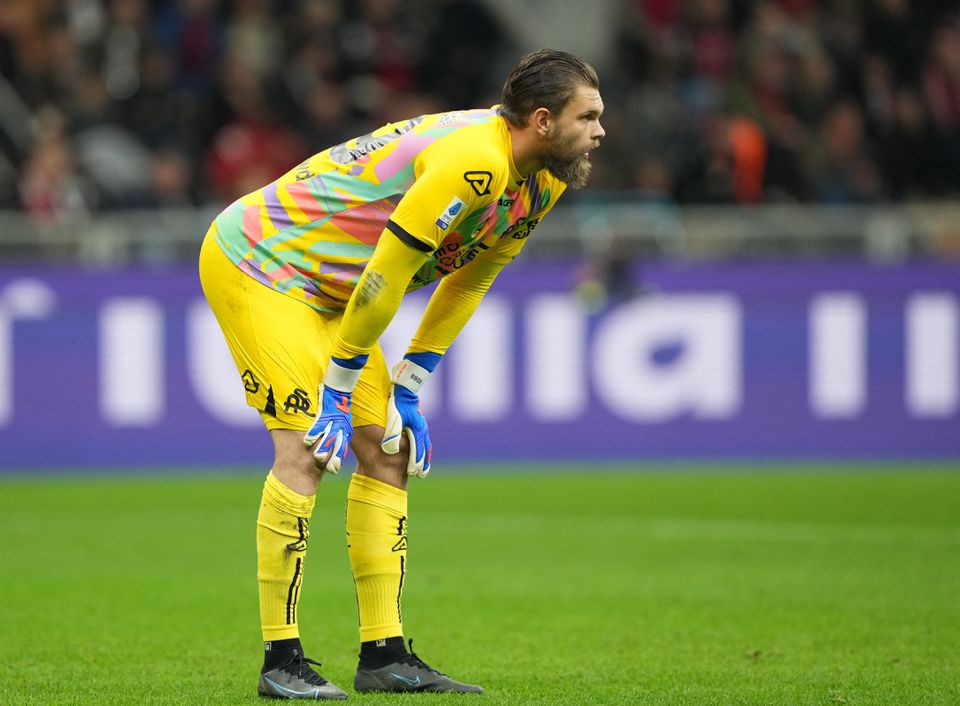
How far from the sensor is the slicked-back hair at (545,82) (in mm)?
5488

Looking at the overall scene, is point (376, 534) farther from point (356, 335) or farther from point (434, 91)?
point (434, 91)

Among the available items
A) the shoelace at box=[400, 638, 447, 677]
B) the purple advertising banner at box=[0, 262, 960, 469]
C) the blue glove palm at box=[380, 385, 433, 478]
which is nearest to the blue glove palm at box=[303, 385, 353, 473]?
the blue glove palm at box=[380, 385, 433, 478]

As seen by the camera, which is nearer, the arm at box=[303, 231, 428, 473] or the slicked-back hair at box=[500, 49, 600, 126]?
the arm at box=[303, 231, 428, 473]

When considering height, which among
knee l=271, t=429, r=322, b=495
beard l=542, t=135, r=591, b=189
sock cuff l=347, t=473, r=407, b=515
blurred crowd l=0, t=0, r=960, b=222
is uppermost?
blurred crowd l=0, t=0, r=960, b=222

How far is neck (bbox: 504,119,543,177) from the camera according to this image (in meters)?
5.54

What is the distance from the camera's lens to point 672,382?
583 inches

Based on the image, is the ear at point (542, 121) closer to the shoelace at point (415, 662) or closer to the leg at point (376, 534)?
the leg at point (376, 534)

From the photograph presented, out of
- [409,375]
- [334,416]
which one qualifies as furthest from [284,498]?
[409,375]

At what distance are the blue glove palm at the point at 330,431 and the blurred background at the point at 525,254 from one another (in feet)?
28.4

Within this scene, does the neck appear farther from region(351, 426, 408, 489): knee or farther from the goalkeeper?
region(351, 426, 408, 489): knee

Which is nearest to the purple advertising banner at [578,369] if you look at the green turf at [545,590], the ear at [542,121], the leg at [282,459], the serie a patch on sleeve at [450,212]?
the green turf at [545,590]

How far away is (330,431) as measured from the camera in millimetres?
5496

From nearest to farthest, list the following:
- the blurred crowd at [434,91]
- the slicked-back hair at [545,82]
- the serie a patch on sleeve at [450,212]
A: the serie a patch on sleeve at [450,212] < the slicked-back hair at [545,82] < the blurred crowd at [434,91]

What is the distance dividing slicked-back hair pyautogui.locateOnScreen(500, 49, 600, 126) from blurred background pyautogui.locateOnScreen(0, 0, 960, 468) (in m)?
8.72
